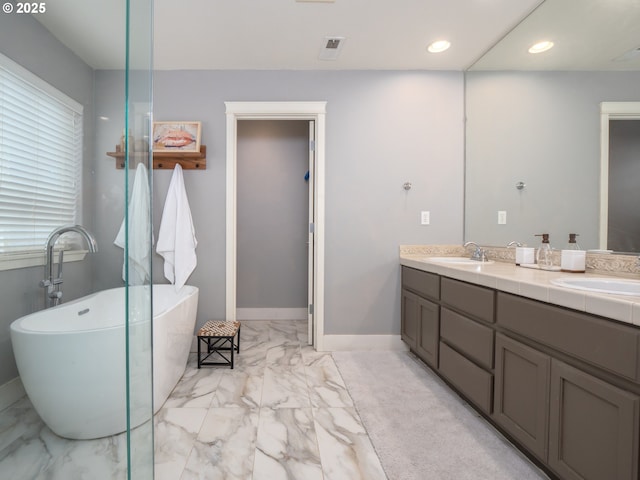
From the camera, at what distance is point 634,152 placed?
1.53 meters

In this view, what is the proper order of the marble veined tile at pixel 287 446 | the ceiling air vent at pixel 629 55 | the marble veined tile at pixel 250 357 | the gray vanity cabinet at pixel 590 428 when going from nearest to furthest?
the gray vanity cabinet at pixel 590 428 < the marble veined tile at pixel 287 446 < the ceiling air vent at pixel 629 55 < the marble veined tile at pixel 250 357

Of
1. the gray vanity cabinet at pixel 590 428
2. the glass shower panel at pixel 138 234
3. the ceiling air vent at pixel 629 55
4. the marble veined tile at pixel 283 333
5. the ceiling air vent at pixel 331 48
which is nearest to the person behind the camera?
the glass shower panel at pixel 138 234

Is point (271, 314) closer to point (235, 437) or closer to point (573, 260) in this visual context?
point (235, 437)

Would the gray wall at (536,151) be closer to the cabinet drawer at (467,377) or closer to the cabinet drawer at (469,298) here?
the cabinet drawer at (469,298)

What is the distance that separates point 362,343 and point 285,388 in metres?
0.94

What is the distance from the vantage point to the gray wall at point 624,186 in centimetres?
153

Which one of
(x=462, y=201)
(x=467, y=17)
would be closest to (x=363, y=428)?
(x=462, y=201)

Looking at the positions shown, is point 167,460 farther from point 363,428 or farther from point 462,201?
point 462,201

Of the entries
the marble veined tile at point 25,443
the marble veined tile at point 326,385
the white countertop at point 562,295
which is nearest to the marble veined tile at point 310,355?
the marble veined tile at point 326,385

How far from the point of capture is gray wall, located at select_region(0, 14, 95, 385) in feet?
2.14

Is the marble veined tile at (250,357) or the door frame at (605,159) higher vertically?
the door frame at (605,159)

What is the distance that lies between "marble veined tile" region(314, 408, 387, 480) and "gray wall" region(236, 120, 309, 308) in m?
2.14

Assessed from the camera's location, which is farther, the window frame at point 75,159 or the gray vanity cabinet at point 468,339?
the gray vanity cabinet at point 468,339

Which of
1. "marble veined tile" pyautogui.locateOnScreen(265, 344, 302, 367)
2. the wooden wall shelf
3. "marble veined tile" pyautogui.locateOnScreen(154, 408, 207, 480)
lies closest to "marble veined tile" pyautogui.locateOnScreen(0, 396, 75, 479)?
"marble veined tile" pyautogui.locateOnScreen(154, 408, 207, 480)
